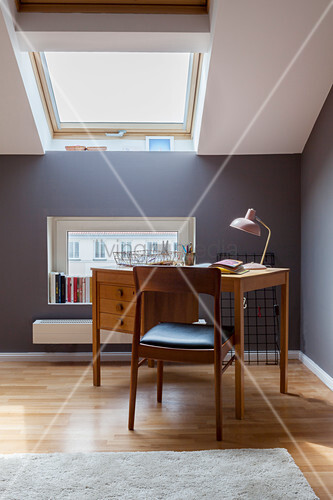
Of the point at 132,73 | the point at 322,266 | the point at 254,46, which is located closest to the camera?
the point at 254,46

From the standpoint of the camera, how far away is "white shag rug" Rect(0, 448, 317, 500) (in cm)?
143

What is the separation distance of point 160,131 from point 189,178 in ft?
1.44

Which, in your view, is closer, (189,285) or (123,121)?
(189,285)

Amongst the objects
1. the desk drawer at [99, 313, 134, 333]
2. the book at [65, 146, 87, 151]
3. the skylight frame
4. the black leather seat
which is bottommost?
the desk drawer at [99, 313, 134, 333]

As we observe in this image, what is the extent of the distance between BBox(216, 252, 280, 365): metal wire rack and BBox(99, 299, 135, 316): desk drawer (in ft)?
2.81

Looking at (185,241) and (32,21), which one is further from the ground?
(32,21)

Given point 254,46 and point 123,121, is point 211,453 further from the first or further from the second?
point 123,121

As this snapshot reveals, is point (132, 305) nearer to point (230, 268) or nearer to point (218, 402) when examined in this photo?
point (230, 268)

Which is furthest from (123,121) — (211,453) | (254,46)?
(211,453)

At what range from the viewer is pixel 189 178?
3096 millimetres

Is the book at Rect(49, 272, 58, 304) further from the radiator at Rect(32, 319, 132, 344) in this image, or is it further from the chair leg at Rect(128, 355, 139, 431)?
the chair leg at Rect(128, 355, 139, 431)

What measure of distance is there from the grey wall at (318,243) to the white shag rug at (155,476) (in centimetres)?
112

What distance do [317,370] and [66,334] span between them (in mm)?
1688

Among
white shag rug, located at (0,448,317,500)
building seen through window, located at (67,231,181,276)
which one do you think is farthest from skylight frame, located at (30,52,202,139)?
white shag rug, located at (0,448,317,500)
